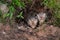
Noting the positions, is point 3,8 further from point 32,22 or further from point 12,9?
point 32,22

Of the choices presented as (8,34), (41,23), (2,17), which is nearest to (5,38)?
(8,34)

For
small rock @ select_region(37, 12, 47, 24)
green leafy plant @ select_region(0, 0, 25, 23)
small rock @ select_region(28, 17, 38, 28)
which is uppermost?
green leafy plant @ select_region(0, 0, 25, 23)

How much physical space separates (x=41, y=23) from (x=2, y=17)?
0.74m

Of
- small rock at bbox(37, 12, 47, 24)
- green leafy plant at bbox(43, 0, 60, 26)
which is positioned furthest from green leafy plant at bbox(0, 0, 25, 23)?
green leafy plant at bbox(43, 0, 60, 26)

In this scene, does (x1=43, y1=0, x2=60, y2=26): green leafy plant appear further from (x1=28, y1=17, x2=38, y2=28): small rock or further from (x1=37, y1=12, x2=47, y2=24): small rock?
(x1=28, y1=17, x2=38, y2=28): small rock

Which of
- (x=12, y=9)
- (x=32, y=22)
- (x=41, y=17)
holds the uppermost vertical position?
(x=12, y=9)

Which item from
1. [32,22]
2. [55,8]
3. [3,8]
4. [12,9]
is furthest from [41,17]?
[3,8]

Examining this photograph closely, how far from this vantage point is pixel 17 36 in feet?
13.1

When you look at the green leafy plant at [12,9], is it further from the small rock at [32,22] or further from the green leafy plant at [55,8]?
the green leafy plant at [55,8]

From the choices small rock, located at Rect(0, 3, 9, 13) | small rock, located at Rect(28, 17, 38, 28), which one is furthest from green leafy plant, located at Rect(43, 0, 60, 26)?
small rock, located at Rect(0, 3, 9, 13)

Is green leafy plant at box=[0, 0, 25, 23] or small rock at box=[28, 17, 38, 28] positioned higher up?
green leafy plant at box=[0, 0, 25, 23]

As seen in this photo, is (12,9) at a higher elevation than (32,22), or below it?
higher

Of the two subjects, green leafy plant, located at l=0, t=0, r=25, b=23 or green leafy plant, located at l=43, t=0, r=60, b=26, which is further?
green leafy plant, located at l=43, t=0, r=60, b=26

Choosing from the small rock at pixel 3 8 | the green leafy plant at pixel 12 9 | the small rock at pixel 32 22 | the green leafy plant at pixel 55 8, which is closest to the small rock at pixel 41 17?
the small rock at pixel 32 22
